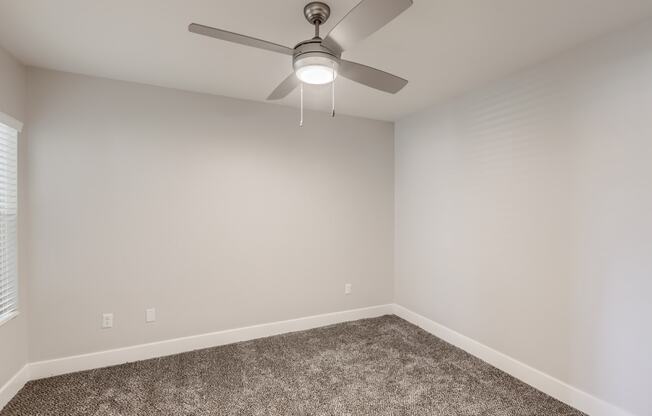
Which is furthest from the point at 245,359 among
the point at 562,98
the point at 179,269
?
the point at 562,98

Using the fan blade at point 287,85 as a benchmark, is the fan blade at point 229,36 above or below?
above

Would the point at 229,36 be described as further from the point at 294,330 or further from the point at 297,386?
the point at 294,330

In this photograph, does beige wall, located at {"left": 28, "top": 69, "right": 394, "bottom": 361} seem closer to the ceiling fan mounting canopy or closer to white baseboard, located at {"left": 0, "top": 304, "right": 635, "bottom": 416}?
white baseboard, located at {"left": 0, "top": 304, "right": 635, "bottom": 416}

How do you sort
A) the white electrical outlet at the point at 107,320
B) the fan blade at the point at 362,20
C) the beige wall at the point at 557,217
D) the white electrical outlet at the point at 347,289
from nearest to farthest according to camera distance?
1. the fan blade at the point at 362,20
2. the beige wall at the point at 557,217
3. the white electrical outlet at the point at 107,320
4. the white electrical outlet at the point at 347,289

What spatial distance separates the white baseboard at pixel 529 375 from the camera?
2021 millimetres

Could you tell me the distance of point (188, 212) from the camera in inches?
115

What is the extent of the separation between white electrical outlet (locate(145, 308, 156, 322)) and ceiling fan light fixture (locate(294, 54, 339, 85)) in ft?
7.47

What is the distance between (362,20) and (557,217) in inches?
73.5

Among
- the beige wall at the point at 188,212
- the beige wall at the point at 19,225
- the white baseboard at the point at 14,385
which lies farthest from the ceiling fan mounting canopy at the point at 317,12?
the white baseboard at the point at 14,385

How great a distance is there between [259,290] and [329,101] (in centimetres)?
194

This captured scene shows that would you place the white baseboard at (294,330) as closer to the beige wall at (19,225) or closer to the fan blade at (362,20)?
the beige wall at (19,225)

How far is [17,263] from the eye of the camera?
90.3 inches

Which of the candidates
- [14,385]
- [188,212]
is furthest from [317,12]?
[14,385]

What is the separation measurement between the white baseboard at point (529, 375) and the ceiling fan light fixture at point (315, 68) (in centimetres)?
245
